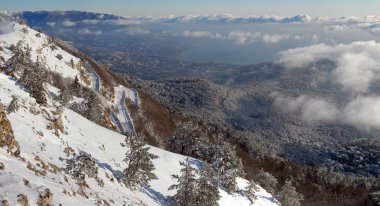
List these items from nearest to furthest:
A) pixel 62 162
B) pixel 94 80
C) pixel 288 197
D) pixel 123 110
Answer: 1. pixel 62 162
2. pixel 288 197
3. pixel 123 110
4. pixel 94 80

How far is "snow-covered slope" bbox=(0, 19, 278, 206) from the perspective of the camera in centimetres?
1909

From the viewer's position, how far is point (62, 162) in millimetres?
27375

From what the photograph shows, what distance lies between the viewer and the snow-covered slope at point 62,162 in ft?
62.6

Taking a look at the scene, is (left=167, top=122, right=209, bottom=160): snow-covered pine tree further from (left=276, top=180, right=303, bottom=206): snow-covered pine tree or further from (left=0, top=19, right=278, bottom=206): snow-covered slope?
(left=0, top=19, right=278, bottom=206): snow-covered slope

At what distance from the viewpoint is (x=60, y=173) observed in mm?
24469

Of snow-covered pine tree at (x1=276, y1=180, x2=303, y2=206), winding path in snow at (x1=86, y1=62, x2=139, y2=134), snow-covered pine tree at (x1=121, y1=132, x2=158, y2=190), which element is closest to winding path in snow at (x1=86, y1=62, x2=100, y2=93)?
winding path in snow at (x1=86, y1=62, x2=139, y2=134)

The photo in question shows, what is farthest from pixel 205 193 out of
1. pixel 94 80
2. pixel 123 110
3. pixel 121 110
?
pixel 94 80

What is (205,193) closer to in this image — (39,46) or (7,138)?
(7,138)

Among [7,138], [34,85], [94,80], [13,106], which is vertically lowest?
[7,138]

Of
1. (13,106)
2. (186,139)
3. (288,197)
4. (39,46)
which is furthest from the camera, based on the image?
(39,46)

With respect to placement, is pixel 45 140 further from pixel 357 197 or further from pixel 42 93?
pixel 357 197

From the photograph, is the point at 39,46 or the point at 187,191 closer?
the point at 187,191

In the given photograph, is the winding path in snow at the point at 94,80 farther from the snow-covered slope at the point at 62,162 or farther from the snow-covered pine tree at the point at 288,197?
the snow-covered slope at the point at 62,162

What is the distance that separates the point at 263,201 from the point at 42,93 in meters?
27.7
